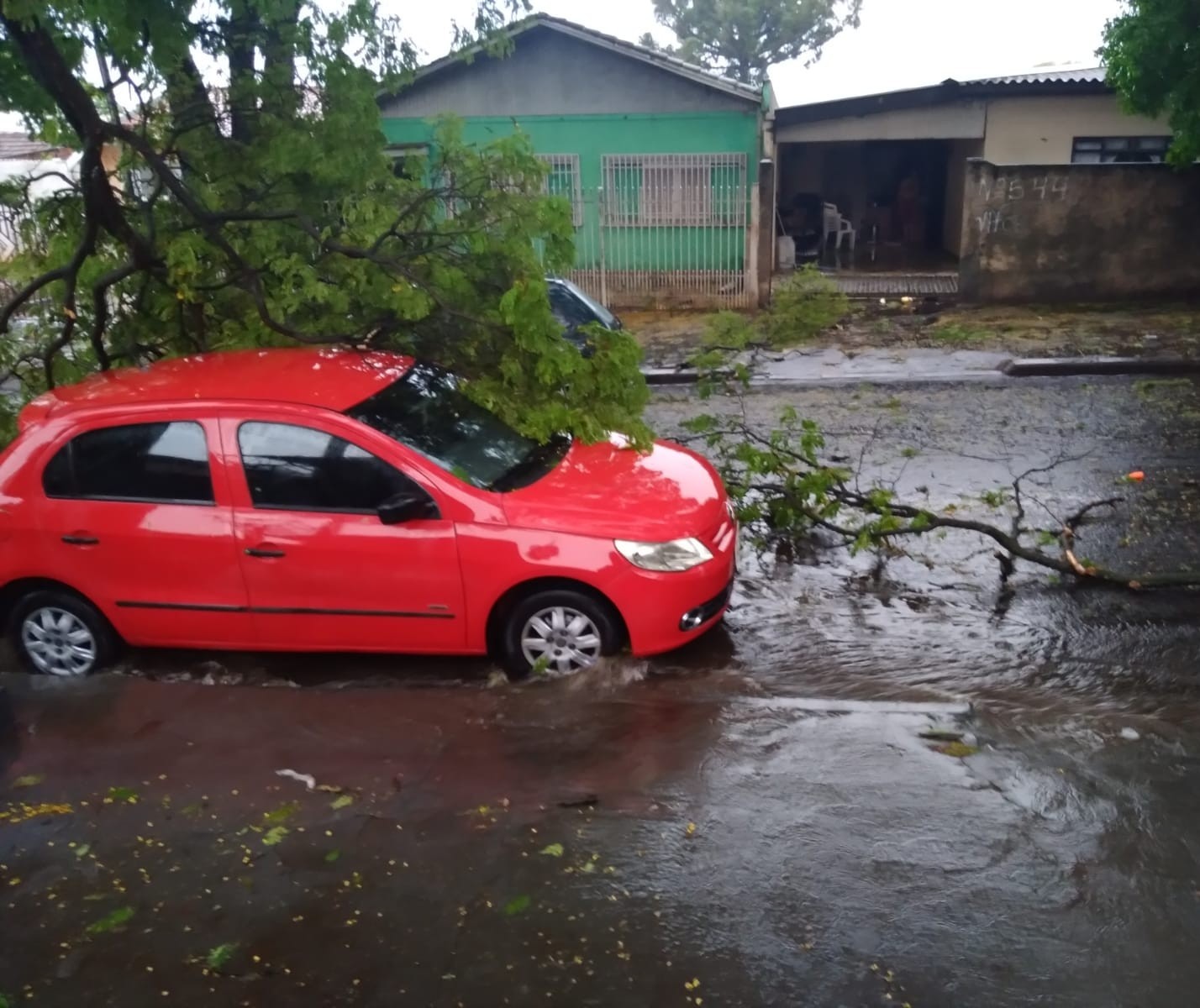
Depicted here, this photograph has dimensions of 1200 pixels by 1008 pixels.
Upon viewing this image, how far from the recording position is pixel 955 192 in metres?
22.3

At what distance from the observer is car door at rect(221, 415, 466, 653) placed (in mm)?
5422

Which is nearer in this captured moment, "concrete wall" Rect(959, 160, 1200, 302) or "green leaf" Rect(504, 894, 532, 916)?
"green leaf" Rect(504, 894, 532, 916)

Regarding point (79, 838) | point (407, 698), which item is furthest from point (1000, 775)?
point (79, 838)

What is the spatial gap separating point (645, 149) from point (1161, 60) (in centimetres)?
817

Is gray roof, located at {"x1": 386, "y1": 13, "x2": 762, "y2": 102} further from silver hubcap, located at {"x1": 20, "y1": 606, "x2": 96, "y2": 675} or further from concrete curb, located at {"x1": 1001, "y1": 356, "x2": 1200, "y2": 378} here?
silver hubcap, located at {"x1": 20, "y1": 606, "x2": 96, "y2": 675}

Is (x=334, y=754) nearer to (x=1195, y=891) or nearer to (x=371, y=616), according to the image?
(x=371, y=616)

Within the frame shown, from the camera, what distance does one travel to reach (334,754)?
4.82 m

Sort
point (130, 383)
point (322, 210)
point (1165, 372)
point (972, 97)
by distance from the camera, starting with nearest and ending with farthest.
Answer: point (130, 383), point (322, 210), point (1165, 372), point (972, 97)

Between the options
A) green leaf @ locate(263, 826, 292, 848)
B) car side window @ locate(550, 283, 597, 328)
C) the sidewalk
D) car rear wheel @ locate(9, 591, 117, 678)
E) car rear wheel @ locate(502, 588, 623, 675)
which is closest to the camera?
green leaf @ locate(263, 826, 292, 848)

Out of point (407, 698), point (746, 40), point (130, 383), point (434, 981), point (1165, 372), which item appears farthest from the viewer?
point (746, 40)

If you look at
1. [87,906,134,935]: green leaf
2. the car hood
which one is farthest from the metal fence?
[87,906,134,935]: green leaf

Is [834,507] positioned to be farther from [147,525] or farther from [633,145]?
[633,145]

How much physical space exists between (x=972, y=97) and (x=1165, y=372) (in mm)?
7957

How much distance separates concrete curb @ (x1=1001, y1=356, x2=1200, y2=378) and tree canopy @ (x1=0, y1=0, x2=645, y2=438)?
8203 millimetres
